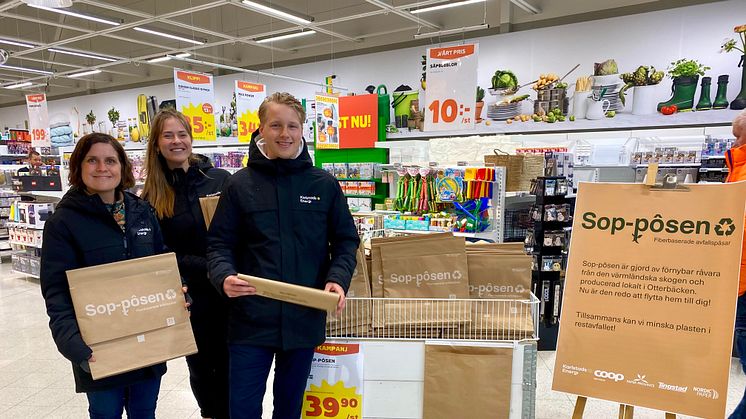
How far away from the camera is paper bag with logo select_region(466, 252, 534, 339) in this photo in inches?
76.9

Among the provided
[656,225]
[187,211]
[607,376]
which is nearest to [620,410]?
[607,376]

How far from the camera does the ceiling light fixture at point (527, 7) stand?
9164mm

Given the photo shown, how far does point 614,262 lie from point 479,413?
86 cm

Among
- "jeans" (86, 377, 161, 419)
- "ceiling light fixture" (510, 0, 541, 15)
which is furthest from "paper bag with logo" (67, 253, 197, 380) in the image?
"ceiling light fixture" (510, 0, 541, 15)

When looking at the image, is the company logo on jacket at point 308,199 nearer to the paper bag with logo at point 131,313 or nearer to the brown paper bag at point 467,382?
the paper bag with logo at point 131,313

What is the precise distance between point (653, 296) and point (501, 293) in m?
0.60

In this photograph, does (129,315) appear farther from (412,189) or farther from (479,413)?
(412,189)

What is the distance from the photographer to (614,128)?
8.08m

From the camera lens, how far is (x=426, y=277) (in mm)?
2020

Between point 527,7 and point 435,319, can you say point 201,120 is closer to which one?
point 435,319

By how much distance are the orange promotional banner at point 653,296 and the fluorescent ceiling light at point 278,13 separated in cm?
780

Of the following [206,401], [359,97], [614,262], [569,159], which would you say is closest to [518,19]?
[359,97]

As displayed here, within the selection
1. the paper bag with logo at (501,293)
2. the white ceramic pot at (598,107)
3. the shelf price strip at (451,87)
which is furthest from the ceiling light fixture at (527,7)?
the paper bag with logo at (501,293)

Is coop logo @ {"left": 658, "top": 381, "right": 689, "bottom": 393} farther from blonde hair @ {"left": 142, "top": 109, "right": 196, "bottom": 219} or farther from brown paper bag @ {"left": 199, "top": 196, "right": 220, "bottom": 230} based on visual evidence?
blonde hair @ {"left": 142, "top": 109, "right": 196, "bottom": 219}
